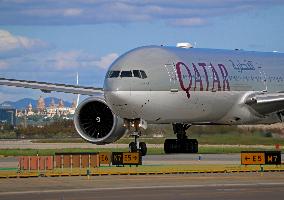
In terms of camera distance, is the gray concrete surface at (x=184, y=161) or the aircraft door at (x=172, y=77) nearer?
the gray concrete surface at (x=184, y=161)

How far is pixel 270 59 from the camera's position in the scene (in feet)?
194

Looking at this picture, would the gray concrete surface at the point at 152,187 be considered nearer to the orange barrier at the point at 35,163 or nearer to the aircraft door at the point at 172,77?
the orange barrier at the point at 35,163

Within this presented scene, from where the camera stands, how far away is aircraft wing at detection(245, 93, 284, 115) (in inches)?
2092

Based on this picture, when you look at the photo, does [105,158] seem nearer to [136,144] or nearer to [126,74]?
[136,144]

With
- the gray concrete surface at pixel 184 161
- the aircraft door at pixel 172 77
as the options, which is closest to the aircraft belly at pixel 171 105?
the aircraft door at pixel 172 77

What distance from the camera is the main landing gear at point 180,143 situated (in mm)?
55459

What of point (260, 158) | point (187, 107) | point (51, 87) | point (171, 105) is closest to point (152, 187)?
point (260, 158)

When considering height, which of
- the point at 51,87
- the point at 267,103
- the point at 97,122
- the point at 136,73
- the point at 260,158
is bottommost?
the point at 260,158

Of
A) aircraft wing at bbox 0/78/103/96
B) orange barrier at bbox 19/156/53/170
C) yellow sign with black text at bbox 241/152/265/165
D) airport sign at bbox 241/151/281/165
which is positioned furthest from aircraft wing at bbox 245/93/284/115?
orange barrier at bbox 19/156/53/170

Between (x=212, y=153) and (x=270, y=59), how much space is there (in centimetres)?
733

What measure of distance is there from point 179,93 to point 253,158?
22.4 feet

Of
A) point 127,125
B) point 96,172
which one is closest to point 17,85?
point 127,125

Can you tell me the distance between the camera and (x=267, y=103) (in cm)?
5347

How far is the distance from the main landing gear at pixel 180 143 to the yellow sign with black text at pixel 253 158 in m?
10.5
